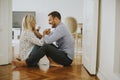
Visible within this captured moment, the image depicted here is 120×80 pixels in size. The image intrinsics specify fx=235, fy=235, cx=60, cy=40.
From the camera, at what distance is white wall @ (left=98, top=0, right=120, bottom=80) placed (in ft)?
8.07

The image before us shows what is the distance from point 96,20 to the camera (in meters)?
3.08

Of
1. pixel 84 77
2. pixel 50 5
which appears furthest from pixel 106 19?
pixel 50 5

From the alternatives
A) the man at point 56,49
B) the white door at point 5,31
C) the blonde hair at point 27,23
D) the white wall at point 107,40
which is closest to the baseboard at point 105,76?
the white wall at point 107,40

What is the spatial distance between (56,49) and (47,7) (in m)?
5.53

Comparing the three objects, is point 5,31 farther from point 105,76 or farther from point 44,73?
point 105,76

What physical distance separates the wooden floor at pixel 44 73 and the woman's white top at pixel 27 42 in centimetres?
29

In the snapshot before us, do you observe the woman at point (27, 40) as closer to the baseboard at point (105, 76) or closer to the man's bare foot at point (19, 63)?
the man's bare foot at point (19, 63)

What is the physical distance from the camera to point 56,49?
374cm

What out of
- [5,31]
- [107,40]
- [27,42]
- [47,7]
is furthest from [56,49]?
[47,7]

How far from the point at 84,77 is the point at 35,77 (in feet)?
2.06

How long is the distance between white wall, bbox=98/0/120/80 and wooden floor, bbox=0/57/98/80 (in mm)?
269

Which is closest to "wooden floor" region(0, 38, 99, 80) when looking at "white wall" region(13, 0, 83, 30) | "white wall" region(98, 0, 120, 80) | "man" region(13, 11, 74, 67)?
"man" region(13, 11, 74, 67)

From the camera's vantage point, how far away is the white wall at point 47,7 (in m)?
8.99

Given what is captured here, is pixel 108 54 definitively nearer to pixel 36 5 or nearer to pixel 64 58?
pixel 64 58
